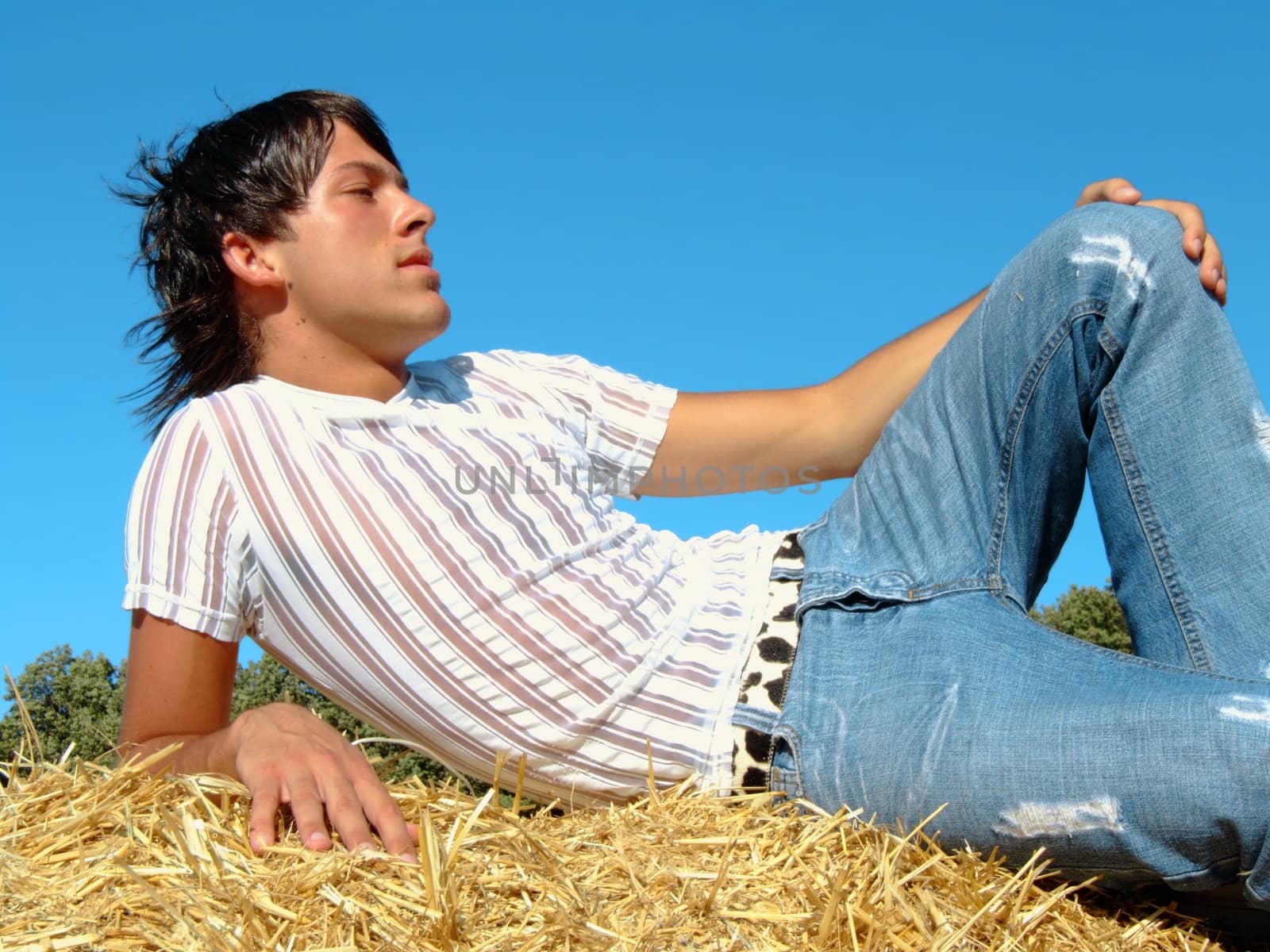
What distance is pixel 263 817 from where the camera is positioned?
5.85 feet

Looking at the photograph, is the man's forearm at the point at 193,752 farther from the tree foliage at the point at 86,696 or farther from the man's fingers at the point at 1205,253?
the tree foliage at the point at 86,696

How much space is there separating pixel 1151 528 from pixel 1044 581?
397mm

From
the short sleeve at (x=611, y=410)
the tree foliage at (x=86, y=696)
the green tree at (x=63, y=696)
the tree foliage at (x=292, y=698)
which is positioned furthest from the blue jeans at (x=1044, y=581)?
the green tree at (x=63, y=696)

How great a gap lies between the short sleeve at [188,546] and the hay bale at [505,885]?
13.0 inches

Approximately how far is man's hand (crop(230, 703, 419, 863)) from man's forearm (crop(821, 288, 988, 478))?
5.71 ft

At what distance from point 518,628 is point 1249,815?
1331mm

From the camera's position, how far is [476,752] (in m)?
2.39

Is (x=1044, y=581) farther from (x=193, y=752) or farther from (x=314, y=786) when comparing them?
(x=193, y=752)

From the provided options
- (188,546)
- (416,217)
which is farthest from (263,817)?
(416,217)

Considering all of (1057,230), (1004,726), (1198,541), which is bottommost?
(1004,726)

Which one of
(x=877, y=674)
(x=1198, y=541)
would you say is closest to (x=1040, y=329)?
(x=1198, y=541)

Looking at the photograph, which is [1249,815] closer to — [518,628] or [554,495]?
[518,628]

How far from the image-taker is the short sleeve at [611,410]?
302 centimetres

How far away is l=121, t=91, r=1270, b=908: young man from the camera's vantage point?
73.5 inches
